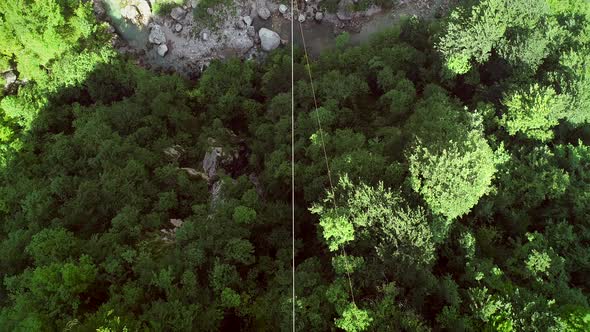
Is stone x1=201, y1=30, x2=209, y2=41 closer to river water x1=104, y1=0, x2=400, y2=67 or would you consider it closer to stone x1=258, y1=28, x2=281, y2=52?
river water x1=104, y1=0, x2=400, y2=67

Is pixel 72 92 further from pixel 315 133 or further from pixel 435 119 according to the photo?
pixel 435 119

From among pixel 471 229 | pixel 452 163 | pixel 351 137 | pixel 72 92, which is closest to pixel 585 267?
pixel 471 229

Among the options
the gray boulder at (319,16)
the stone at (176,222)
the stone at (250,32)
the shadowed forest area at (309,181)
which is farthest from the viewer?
the gray boulder at (319,16)

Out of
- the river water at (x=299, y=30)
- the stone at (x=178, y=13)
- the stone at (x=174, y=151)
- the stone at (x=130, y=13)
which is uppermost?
the stone at (x=130, y=13)

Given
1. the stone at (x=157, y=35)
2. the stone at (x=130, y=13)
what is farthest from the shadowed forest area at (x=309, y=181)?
the stone at (x=157, y=35)

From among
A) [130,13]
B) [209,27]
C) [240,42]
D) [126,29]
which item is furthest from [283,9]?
[126,29]

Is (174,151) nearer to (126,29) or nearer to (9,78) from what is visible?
(126,29)

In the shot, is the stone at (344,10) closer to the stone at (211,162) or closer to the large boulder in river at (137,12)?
the large boulder in river at (137,12)
